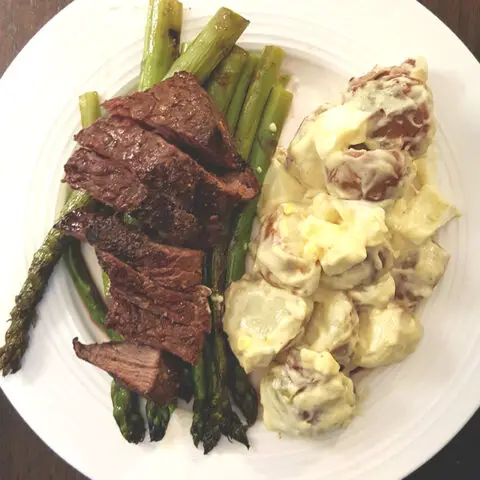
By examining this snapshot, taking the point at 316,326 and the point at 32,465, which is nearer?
the point at 316,326

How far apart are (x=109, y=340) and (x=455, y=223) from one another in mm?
1822

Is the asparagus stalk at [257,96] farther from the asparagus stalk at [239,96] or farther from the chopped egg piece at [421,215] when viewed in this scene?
the chopped egg piece at [421,215]

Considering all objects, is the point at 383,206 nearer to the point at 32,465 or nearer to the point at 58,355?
the point at 58,355

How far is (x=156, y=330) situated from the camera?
8.88 feet

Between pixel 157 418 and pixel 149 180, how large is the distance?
1.21 metres

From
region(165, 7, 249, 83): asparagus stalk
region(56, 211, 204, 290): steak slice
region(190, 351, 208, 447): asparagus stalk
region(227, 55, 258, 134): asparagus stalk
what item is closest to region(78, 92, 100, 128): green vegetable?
region(165, 7, 249, 83): asparagus stalk

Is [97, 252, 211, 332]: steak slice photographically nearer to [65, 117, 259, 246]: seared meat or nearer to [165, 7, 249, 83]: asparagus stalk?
[65, 117, 259, 246]: seared meat

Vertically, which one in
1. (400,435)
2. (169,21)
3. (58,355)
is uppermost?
(169,21)

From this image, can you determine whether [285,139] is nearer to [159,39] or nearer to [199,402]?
[159,39]

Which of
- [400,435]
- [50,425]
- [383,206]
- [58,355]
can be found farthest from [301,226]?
Answer: [50,425]

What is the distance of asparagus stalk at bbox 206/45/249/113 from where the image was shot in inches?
114

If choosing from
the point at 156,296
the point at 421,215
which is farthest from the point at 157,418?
the point at 421,215

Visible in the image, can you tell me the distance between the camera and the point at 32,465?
339 centimetres

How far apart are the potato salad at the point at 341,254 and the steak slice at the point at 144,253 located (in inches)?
12.1
